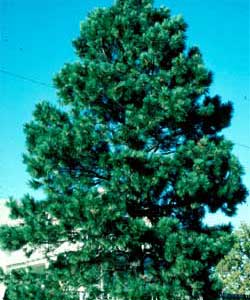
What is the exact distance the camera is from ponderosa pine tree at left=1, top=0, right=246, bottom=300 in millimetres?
8023

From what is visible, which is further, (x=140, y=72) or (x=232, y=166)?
(x=140, y=72)

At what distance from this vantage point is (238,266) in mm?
24844

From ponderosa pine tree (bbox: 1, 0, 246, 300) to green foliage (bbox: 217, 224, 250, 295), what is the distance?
53.9ft

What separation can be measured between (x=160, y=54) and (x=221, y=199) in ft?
11.5

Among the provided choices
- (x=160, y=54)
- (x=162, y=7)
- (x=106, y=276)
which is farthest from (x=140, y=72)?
(x=106, y=276)

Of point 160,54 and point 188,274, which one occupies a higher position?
point 160,54

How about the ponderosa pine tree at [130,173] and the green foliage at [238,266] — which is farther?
the green foliage at [238,266]

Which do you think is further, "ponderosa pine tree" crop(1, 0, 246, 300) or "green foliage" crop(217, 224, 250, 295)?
"green foliage" crop(217, 224, 250, 295)

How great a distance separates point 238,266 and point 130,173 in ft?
61.3

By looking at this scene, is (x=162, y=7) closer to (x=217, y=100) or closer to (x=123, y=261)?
(x=217, y=100)

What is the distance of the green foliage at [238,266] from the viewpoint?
24.4 m

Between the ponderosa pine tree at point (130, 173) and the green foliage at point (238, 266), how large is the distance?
16437 mm

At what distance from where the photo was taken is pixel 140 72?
32.4 feet

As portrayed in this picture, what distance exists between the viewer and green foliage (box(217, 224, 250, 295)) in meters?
24.4
